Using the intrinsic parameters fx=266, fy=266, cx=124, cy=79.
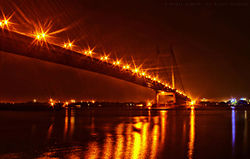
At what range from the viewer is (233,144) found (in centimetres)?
1195

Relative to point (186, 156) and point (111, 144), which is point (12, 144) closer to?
point (111, 144)

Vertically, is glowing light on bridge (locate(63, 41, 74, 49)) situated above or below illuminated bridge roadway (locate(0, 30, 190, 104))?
above

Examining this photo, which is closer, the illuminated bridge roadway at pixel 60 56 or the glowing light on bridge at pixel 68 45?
the illuminated bridge roadway at pixel 60 56

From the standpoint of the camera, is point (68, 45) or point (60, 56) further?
point (68, 45)

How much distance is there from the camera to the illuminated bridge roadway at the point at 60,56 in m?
30.4

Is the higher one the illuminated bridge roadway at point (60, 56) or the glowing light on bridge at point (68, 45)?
the glowing light on bridge at point (68, 45)

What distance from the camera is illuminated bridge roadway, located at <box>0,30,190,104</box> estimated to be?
30.4 m

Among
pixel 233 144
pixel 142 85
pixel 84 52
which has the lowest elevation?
pixel 233 144

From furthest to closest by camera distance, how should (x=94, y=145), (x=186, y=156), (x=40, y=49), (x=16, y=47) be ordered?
(x=40, y=49) → (x=16, y=47) → (x=94, y=145) → (x=186, y=156)

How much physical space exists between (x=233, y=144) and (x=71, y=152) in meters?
7.23

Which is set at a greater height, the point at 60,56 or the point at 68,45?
the point at 68,45

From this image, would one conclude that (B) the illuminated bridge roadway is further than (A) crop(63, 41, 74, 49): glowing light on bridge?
No

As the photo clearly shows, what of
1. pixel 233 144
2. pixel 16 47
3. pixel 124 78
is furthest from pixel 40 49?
pixel 233 144

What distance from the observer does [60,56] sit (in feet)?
127
